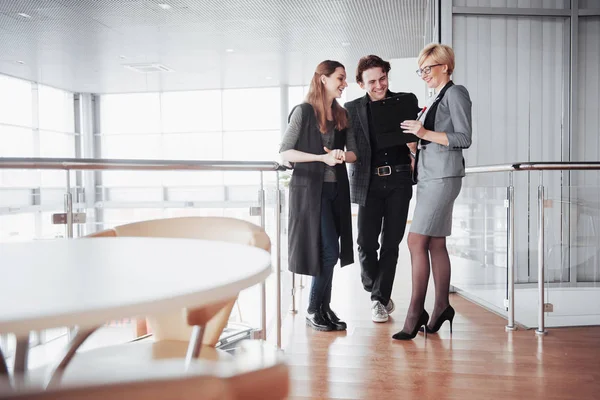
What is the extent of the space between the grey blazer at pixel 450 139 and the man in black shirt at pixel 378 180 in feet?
1.05

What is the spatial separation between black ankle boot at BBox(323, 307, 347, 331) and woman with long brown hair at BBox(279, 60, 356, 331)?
183mm

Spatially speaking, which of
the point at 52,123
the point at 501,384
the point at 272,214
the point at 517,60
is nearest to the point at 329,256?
the point at 272,214

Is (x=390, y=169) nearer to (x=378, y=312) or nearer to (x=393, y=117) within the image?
(x=393, y=117)

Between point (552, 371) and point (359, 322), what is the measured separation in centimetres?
125

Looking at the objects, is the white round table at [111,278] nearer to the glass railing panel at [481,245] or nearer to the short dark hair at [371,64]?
the short dark hair at [371,64]

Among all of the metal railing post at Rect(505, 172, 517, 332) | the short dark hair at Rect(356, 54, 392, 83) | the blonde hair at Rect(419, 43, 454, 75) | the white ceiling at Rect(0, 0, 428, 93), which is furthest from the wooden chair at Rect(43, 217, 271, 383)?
the white ceiling at Rect(0, 0, 428, 93)

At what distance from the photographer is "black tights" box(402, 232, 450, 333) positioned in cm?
299

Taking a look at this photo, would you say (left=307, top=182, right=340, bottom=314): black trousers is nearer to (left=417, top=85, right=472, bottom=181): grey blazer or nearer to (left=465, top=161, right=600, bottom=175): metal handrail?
(left=417, top=85, right=472, bottom=181): grey blazer

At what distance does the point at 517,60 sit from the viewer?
4734 mm

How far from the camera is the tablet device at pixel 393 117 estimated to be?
3.01m

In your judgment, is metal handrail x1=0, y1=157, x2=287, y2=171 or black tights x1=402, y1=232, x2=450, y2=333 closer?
metal handrail x1=0, y1=157, x2=287, y2=171

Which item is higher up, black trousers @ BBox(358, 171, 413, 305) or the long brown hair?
the long brown hair

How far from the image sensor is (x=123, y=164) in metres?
2.33

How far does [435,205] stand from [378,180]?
50 centimetres
